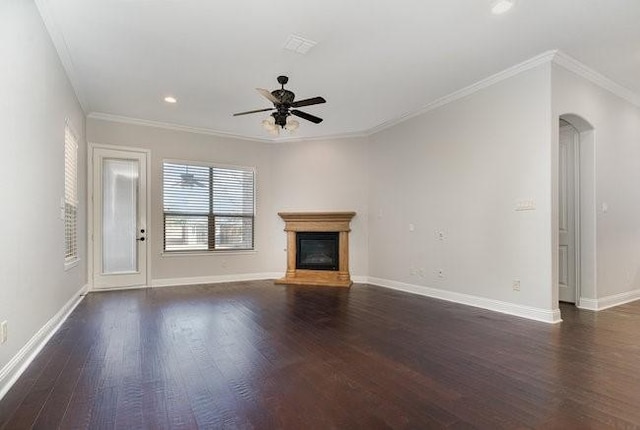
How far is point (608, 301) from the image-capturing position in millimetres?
4230

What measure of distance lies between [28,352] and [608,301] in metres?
6.10

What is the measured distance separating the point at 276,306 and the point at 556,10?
4176 mm

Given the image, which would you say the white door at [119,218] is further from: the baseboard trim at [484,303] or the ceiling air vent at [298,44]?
the baseboard trim at [484,303]

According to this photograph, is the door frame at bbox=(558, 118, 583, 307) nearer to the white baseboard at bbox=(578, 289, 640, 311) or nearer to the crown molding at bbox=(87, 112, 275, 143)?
the white baseboard at bbox=(578, 289, 640, 311)

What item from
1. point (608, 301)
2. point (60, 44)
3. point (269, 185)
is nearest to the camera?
point (60, 44)

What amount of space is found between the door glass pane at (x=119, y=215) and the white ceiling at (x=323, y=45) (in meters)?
1.17

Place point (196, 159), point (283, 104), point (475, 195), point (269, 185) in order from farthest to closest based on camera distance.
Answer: point (269, 185), point (196, 159), point (475, 195), point (283, 104)

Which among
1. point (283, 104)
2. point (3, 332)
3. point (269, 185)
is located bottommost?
point (3, 332)

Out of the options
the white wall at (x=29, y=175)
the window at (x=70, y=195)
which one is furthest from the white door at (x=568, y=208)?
the window at (x=70, y=195)

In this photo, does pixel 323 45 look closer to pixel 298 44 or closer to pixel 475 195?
pixel 298 44

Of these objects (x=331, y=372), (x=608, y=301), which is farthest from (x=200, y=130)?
(x=608, y=301)

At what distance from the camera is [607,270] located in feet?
13.9

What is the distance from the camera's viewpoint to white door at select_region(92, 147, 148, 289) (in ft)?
17.8

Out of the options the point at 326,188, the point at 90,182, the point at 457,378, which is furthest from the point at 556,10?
the point at 90,182
